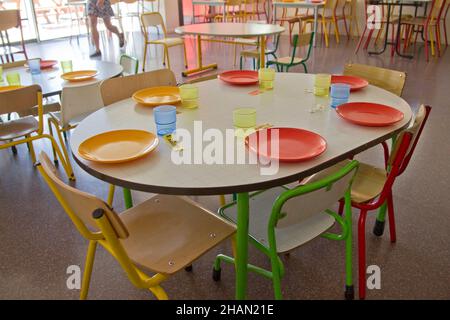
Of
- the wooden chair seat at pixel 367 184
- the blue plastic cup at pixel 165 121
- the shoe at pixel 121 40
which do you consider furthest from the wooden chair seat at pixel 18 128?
the shoe at pixel 121 40

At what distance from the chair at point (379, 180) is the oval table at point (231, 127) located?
0.19ft

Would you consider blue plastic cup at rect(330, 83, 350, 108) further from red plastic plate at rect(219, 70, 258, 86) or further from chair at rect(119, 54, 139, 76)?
chair at rect(119, 54, 139, 76)

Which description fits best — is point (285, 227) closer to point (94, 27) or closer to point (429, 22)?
point (429, 22)

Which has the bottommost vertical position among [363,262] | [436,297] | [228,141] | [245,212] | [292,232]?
[436,297]

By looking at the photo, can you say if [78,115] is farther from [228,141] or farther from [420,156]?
[420,156]

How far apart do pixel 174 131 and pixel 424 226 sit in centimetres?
153

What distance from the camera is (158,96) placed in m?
1.98

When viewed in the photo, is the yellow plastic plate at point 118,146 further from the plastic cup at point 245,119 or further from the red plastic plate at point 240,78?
the red plastic plate at point 240,78

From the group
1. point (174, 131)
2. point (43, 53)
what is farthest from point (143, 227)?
point (43, 53)

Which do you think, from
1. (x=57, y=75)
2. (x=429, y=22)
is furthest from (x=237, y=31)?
(x=429, y=22)

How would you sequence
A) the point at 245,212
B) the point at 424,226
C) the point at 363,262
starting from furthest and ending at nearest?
the point at 424,226, the point at 363,262, the point at 245,212

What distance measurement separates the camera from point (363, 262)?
1728mm

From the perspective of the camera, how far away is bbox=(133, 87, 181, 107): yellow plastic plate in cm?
185

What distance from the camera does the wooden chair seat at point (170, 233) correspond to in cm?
136
